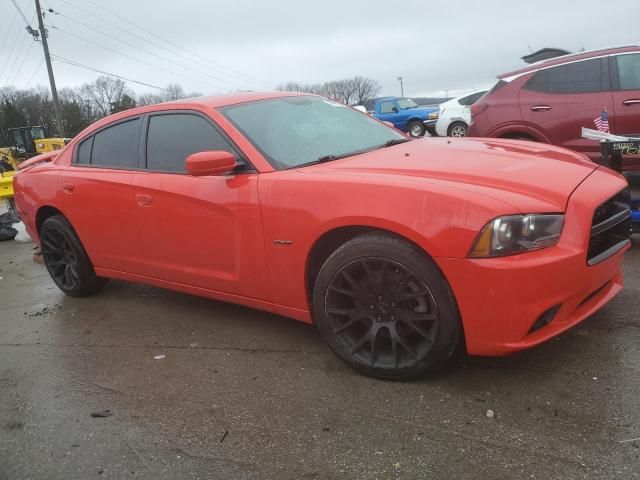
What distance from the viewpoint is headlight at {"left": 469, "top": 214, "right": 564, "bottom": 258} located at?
231cm

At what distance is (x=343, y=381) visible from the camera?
111 inches

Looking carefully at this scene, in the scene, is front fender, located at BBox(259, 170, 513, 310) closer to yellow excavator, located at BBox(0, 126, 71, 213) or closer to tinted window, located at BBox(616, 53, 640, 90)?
tinted window, located at BBox(616, 53, 640, 90)

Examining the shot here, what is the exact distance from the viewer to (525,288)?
230 centimetres

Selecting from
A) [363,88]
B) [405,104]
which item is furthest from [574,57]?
[363,88]

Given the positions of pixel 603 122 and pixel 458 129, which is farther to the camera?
pixel 458 129

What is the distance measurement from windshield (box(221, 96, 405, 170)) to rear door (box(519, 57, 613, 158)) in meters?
3.07

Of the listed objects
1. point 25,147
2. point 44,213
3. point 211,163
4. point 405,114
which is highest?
point 25,147

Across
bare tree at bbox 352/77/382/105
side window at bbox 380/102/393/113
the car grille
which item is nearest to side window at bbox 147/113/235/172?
the car grille

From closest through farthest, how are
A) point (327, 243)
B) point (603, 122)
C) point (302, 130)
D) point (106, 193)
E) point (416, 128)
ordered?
point (327, 243) < point (302, 130) < point (106, 193) < point (603, 122) < point (416, 128)

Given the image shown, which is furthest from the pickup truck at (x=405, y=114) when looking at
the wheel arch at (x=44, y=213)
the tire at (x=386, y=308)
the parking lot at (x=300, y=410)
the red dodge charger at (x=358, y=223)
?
the tire at (x=386, y=308)

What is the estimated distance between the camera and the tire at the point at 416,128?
68.9 feet

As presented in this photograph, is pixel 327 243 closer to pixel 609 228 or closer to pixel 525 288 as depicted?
pixel 525 288

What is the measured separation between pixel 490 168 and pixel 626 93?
427 cm

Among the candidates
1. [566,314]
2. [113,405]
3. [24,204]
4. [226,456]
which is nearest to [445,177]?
[566,314]
